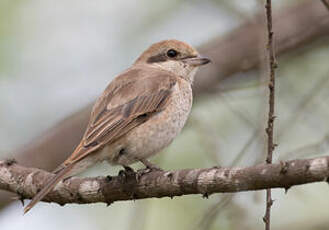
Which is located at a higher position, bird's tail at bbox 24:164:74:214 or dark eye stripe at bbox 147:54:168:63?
dark eye stripe at bbox 147:54:168:63

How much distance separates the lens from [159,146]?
476cm

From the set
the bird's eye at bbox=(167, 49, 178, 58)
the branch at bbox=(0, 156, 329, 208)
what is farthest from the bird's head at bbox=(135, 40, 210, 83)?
the branch at bbox=(0, 156, 329, 208)

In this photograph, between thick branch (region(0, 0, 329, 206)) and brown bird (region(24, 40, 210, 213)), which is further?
thick branch (region(0, 0, 329, 206))

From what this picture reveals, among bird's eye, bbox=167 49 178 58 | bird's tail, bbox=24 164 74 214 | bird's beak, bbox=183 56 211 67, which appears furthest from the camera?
bird's eye, bbox=167 49 178 58

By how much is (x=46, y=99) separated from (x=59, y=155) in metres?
1.41

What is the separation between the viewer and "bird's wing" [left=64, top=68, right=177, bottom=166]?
4504 millimetres

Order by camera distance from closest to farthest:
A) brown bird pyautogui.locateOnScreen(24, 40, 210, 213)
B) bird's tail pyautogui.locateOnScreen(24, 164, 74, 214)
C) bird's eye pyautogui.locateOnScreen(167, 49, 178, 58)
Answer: bird's tail pyautogui.locateOnScreen(24, 164, 74, 214), brown bird pyautogui.locateOnScreen(24, 40, 210, 213), bird's eye pyautogui.locateOnScreen(167, 49, 178, 58)

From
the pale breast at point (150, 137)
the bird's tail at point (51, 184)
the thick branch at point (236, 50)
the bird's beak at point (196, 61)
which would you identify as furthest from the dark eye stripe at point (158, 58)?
the bird's tail at point (51, 184)

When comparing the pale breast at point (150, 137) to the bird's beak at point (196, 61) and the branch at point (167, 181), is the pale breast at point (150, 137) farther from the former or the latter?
the bird's beak at point (196, 61)

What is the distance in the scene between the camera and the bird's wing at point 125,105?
4504 mm

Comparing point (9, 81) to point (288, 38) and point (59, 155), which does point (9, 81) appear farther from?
point (288, 38)

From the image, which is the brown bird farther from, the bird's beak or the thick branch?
the thick branch

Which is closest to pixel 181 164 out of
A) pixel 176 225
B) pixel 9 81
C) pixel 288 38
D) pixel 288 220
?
pixel 176 225

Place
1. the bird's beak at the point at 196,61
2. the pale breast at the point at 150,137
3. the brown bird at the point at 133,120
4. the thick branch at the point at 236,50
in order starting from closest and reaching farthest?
the brown bird at the point at 133,120, the pale breast at the point at 150,137, the bird's beak at the point at 196,61, the thick branch at the point at 236,50
